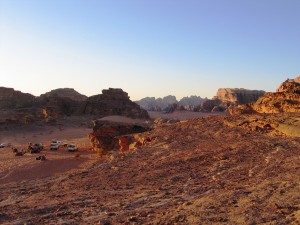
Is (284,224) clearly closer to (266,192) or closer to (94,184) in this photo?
(266,192)

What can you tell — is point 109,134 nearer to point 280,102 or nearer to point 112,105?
point 280,102

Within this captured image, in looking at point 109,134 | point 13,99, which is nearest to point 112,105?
point 13,99

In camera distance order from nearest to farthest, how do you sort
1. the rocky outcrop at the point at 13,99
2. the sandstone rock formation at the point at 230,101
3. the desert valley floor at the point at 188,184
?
the desert valley floor at the point at 188,184 → the rocky outcrop at the point at 13,99 → the sandstone rock formation at the point at 230,101

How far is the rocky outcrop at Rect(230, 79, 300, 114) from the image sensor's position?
1816 cm

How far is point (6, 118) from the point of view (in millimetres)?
51531

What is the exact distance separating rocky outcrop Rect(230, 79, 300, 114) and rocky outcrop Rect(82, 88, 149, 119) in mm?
37636

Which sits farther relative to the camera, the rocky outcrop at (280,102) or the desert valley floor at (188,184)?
the rocky outcrop at (280,102)

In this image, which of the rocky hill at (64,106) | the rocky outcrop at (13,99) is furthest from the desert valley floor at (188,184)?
the rocky outcrop at (13,99)

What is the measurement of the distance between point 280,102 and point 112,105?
143 feet

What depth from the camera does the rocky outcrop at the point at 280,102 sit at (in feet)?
59.6

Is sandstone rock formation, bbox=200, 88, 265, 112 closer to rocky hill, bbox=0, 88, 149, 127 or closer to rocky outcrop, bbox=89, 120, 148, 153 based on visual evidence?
rocky hill, bbox=0, 88, 149, 127

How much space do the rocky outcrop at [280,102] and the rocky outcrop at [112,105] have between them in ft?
123

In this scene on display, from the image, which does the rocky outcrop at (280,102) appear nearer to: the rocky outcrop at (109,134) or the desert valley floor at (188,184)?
the desert valley floor at (188,184)

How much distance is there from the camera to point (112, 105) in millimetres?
59969
